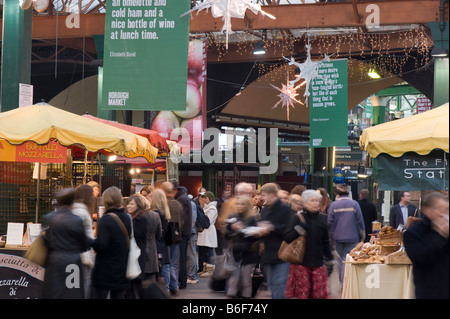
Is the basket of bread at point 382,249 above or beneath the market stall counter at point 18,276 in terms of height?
above

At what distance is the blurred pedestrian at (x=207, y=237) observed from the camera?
1471 centimetres

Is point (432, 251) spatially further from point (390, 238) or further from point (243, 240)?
point (390, 238)

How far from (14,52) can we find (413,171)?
846cm

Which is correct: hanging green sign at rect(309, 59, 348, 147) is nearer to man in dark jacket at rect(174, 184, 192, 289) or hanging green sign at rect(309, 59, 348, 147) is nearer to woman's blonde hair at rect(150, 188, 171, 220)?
man in dark jacket at rect(174, 184, 192, 289)

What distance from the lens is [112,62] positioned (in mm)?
11984

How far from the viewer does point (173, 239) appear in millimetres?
11617

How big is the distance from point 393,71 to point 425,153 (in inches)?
672

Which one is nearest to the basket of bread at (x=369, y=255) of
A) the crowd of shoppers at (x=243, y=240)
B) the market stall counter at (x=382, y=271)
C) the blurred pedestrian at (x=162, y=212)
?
the market stall counter at (x=382, y=271)

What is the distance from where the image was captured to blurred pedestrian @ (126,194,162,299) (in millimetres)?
9344

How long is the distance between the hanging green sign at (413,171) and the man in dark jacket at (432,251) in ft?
11.3

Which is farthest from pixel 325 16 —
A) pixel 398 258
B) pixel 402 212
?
pixel 398 258

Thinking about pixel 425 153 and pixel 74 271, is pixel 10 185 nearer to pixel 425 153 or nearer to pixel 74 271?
pixel 74 271

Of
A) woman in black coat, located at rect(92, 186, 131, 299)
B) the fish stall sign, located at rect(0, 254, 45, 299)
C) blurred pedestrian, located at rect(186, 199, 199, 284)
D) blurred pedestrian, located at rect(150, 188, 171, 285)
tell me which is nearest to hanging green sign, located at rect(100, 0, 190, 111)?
blurred pedestrian, located at rect(150, 188, 171, 285)

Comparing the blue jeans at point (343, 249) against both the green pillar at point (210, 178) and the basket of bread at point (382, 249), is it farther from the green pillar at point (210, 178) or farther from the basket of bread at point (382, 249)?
the green pillar at point (210, 178)
